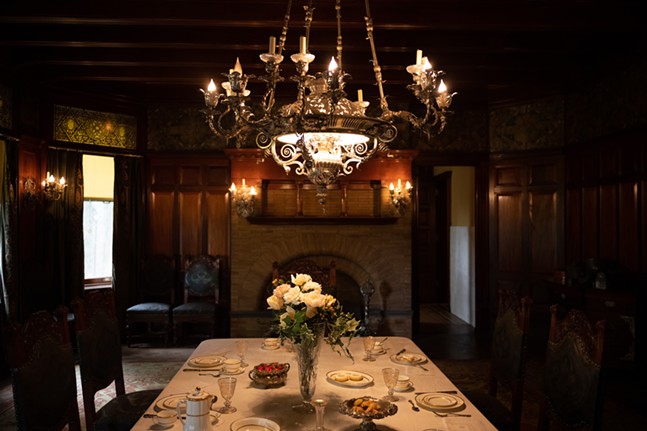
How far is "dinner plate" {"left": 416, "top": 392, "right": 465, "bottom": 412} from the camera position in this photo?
7.57 ft

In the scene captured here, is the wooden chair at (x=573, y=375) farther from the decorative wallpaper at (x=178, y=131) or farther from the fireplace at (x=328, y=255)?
the decorative wallpaper at (x=178, y=131)

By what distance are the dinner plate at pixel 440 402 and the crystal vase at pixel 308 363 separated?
1.65 feet

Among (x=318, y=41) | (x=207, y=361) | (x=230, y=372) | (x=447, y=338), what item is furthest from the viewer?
(x=447, y=338)

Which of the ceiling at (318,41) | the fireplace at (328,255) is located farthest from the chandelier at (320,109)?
the fireplace at (328,255)

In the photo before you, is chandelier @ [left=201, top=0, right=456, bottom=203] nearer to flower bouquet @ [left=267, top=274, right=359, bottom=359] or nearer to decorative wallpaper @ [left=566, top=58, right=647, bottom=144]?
flower bouquet @ [left=267, top=274, right=359, bottom=359]

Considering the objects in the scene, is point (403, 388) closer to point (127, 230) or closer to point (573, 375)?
point (573, 375)

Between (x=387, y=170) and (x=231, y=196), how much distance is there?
211 centimetres

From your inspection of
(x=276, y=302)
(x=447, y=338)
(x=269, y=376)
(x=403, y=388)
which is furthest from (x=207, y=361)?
(x=447, y=338)

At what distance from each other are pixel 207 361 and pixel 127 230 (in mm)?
4503

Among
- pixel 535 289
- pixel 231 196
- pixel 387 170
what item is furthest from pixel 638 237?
pixel 231 196

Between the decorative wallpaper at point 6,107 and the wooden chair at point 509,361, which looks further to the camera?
the decorative wallpaper at point 6,107

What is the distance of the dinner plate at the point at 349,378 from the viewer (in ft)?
8.59

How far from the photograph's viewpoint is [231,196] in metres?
6.89

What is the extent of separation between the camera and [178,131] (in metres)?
7.23
